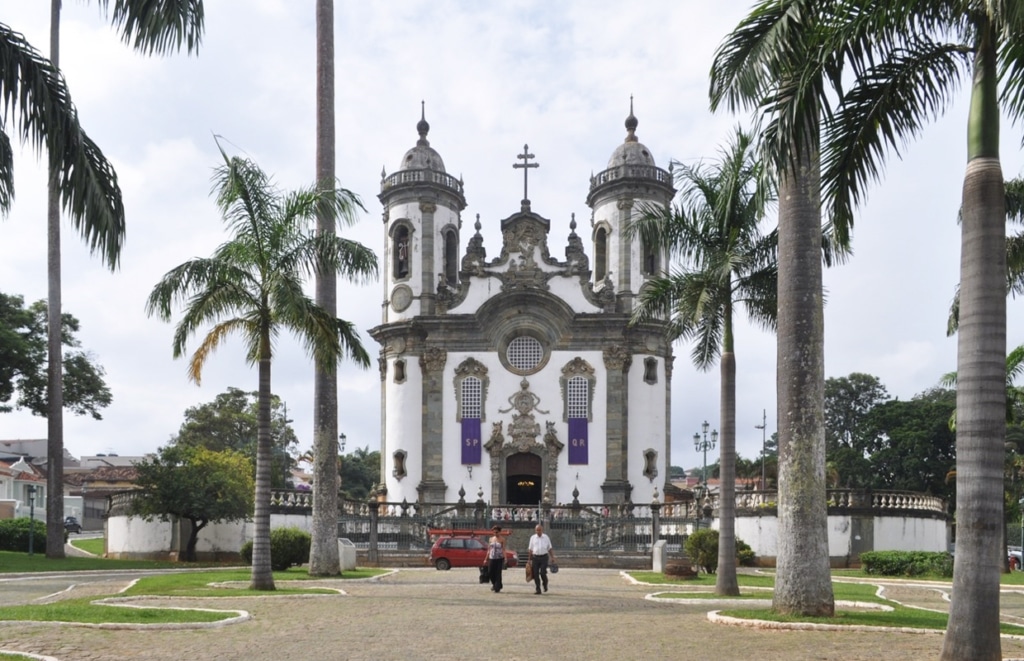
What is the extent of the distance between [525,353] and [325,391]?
2637cm

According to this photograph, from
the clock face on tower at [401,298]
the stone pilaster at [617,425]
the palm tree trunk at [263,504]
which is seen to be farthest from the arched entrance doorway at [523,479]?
the palm tree trunk at [263,504]

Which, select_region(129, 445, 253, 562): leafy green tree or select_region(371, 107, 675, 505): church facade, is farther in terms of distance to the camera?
select_region(371, 107, 675, 505): church facade

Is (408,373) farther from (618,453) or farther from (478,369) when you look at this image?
(618,453)

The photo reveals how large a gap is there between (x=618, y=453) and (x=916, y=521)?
1483 cm

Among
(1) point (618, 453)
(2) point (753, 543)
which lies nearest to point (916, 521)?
(2) point (753, 543)

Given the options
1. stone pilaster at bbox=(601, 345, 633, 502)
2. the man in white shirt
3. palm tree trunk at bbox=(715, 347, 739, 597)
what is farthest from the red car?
stone pilaster at bbox=(601, 345, 633, 502)

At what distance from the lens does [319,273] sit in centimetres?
2258

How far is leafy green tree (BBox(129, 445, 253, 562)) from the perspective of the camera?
35719mm

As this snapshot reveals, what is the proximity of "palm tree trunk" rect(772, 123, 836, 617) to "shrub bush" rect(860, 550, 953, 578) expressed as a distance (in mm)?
16458

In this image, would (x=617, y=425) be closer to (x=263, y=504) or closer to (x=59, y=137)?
(x=263, y=504)

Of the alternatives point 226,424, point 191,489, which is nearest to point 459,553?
point 191,489

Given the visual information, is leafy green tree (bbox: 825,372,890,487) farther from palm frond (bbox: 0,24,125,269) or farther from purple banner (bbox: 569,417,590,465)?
palm frond (bbox: 0,24,125,269)

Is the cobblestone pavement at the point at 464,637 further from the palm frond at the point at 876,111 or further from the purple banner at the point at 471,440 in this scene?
the purple banner at the point at 471,440

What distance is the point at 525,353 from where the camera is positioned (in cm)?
5088
